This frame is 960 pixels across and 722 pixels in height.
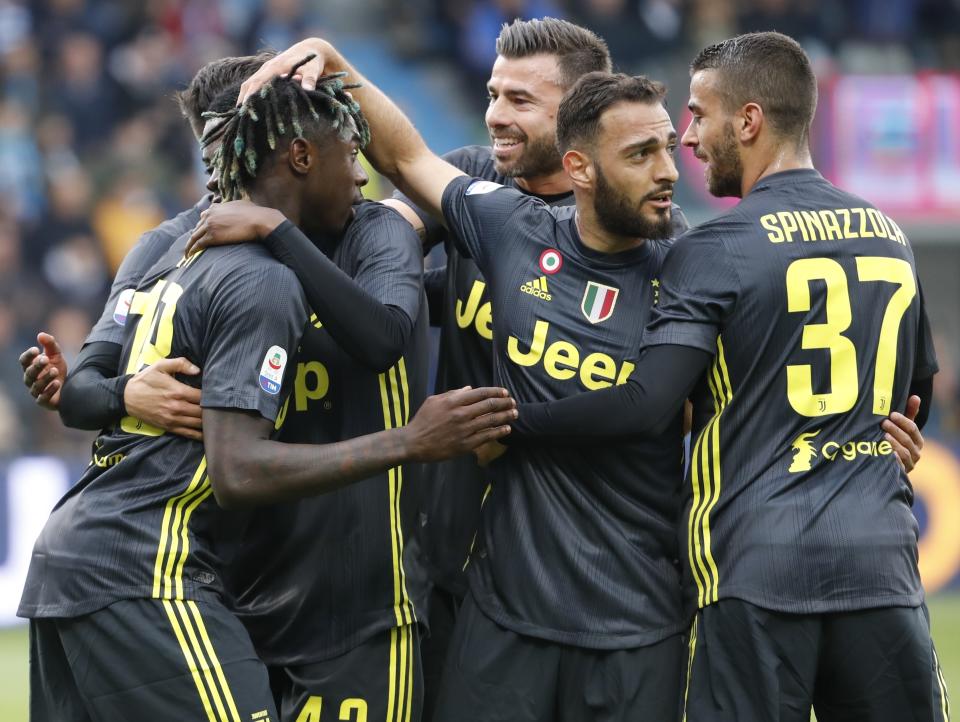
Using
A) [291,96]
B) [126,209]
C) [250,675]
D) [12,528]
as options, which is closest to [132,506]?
[250,675]

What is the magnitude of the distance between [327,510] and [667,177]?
1422 millimetres

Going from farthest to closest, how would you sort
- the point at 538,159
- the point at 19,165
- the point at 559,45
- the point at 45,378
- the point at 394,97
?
the point at 394,97
the point at 19,165
the point at 559,45
the point at 538,159
the point at 45,378

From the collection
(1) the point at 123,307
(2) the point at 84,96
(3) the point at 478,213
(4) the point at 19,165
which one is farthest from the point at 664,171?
(2) the point at 84,96

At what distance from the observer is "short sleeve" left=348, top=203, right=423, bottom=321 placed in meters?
4.29

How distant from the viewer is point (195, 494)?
4.06 meters

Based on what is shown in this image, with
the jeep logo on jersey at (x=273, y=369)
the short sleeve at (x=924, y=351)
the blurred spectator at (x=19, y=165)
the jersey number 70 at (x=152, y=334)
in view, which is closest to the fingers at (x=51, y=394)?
the jersey number 70 at (x=152, y=334)

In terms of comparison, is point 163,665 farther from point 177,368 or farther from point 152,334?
point 152,334

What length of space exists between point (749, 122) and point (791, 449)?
3.21ft

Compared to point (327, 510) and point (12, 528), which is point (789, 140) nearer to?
point (327, 510)

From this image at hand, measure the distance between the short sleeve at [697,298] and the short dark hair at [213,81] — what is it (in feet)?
5.17

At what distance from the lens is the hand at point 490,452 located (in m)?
4.40

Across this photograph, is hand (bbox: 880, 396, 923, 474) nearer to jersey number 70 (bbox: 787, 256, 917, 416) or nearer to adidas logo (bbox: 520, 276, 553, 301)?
jersey number 70 (bbox: 787, 256, 917, 416)

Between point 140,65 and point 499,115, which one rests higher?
point 140,65

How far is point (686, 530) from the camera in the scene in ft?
14.0
